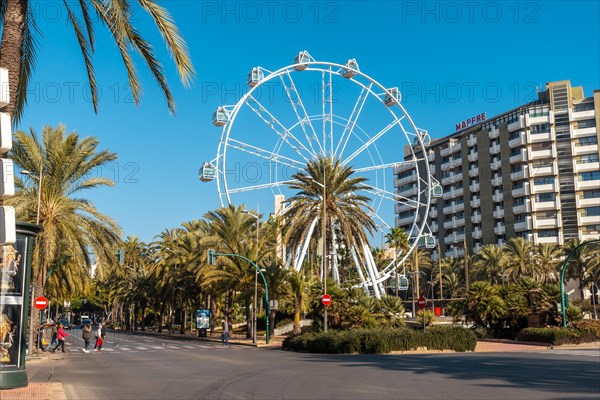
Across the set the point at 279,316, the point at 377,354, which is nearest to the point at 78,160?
the point at 377,354

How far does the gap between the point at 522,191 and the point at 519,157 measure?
4.94 metres

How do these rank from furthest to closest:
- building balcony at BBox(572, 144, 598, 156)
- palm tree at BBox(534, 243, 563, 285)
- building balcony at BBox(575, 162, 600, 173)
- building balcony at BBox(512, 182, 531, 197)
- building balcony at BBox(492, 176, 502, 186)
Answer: building balcony at BBox(492, 176, 502, 186) < building balcony at BBox(512, 182, 531, 197) < building balcony at BBox(572, 144, 598, 156) < building balcony at BBox(575, 162, 600, 173) < palm tree at BBox(534, 243, 563, 285)

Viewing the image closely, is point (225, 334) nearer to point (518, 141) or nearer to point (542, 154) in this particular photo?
point (542, 154)

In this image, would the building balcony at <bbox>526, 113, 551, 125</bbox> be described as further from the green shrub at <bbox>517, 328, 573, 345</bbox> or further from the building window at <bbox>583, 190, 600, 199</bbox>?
the green shrub at <bbox>517, 328, 573, 345</bbox>

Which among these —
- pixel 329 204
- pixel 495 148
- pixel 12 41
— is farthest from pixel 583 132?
pixel 12 41

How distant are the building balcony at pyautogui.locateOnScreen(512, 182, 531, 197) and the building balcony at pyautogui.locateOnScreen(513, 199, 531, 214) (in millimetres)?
1122

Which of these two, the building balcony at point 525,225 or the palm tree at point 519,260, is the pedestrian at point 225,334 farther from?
the building balcony at point 525,225

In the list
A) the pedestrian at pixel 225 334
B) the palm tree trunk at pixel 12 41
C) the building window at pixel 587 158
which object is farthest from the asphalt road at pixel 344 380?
the building window at pixel 587 158

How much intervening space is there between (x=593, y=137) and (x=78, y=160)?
263 ft

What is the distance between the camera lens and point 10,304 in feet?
43.9

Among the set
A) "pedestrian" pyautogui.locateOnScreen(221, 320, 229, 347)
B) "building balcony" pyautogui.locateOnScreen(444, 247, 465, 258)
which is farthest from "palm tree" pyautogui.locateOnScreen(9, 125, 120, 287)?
"building balcony" pyautogui.locateOnScreen(444, 247, 465, 258)

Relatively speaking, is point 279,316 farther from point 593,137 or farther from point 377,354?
point 593,137

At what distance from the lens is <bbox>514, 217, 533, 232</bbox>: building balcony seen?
91812 mm

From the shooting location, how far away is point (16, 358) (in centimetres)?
1341
